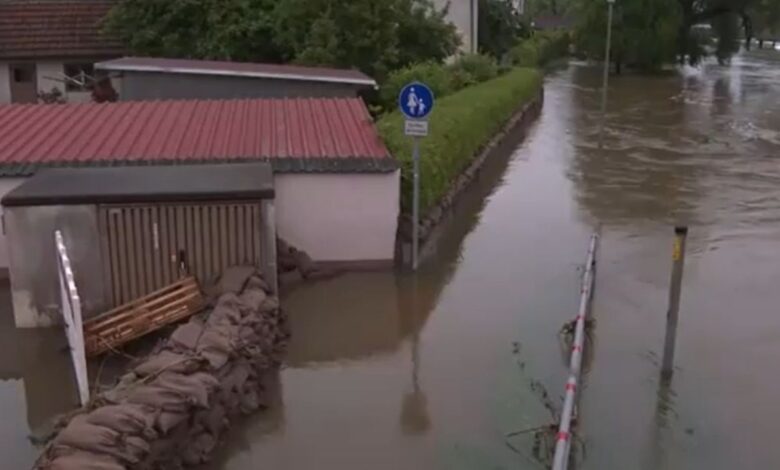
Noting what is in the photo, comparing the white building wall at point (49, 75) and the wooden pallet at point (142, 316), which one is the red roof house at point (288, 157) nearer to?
the wooden pallet at point (142, 316)

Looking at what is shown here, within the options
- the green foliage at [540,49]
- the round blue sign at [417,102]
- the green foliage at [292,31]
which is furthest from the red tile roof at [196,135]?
the green foliage at [540,49]

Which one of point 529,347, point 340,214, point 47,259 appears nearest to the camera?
point 529,347

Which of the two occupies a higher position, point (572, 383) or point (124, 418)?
point (124, 418)

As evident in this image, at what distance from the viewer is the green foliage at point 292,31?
2239 centimetres

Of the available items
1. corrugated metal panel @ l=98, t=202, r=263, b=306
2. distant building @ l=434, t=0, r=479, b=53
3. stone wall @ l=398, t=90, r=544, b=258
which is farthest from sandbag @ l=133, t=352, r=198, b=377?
distant building @ l=434, t=0, r=479, b=53

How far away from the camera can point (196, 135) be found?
1316 cm

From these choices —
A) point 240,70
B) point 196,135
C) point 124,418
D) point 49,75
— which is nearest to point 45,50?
point 49,75

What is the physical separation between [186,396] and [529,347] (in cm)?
391

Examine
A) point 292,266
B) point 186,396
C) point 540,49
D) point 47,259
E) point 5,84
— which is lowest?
point 292,266

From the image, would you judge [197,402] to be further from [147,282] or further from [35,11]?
[35,11]

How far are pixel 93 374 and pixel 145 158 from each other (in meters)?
3.89

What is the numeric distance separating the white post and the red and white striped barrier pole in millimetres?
3645

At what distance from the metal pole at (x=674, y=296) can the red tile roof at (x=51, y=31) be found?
821 inches

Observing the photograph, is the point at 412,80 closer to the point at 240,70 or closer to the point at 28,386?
the point at 240,70
